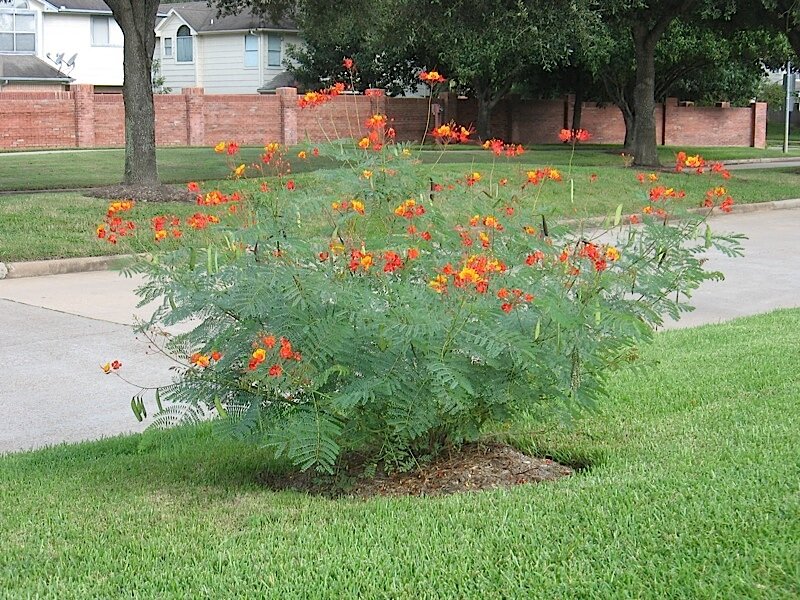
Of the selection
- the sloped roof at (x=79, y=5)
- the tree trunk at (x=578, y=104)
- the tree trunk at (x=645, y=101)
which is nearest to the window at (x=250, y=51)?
the sloped roof at (x=79, y=5)

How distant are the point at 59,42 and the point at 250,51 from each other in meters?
8.65

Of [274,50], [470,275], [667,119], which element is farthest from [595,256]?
[274,50]

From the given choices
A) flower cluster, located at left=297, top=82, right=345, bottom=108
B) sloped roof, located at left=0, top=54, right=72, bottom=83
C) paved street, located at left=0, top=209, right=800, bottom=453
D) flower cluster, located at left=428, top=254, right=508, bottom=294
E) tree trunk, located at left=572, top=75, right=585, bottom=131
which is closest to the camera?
flower cluster, located at left=428, top=254, right=508, bottom=294

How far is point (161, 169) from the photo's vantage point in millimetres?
27109

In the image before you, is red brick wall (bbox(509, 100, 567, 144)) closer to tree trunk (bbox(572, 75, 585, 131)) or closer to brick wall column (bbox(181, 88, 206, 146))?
tree trunk (bbox(572, 75, 585, 131))

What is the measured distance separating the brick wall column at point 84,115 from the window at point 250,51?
16.7 meters

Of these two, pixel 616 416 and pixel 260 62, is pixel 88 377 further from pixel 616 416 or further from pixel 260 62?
pixel 260 62

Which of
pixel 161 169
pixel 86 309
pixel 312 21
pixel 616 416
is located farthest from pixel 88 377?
pixel 161 169

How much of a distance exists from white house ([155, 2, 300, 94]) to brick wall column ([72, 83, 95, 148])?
604 inches

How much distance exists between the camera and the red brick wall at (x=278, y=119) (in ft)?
125

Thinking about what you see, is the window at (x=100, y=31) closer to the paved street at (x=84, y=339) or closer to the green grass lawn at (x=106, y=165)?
the green grass lawn at (x=106, y=165)

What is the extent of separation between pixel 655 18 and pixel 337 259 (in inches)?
978

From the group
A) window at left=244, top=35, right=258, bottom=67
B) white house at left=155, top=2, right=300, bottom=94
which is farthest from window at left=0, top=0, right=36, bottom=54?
window at left=244, top=35, right=258, bottom=67

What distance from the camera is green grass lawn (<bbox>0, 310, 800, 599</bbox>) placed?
3.80 meters
